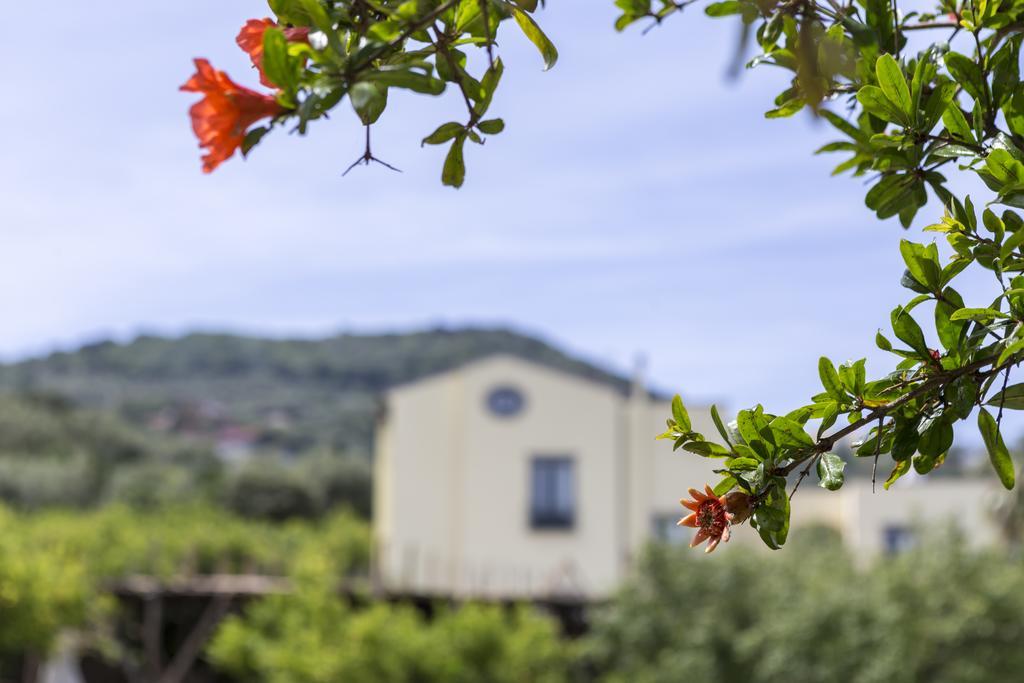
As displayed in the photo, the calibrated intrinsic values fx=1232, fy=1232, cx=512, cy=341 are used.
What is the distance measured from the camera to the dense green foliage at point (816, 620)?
10.8m

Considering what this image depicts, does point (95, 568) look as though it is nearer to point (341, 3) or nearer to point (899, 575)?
point (899, 575)

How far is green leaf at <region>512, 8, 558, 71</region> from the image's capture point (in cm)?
133

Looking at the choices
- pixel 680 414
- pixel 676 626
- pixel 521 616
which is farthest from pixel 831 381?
pixel 676 626

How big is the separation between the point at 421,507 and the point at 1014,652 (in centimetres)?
893

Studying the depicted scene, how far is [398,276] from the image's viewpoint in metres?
12.9

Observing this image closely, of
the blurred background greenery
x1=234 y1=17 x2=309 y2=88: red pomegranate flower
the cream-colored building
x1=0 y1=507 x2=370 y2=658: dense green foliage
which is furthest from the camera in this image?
the cream-colored building

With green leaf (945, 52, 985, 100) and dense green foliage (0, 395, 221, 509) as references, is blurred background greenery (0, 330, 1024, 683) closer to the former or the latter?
green leaf (945, 52, 985, 100)

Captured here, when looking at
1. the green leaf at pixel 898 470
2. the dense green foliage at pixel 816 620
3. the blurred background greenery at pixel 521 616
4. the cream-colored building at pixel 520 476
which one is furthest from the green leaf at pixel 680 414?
the cream-colored building at pixel 520 476

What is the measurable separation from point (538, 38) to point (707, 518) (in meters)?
0.54

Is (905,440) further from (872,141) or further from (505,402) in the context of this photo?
(505,402)

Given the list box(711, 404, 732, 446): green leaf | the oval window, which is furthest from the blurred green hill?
box(711, 404, 732, 446): green leaf

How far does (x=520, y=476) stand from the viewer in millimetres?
17703

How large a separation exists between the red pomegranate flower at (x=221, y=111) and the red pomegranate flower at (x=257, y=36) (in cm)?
9

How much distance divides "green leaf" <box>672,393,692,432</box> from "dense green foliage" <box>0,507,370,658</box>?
905cm
